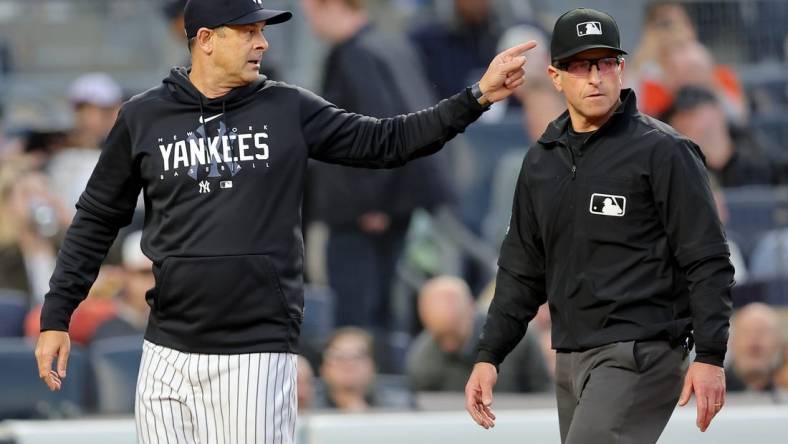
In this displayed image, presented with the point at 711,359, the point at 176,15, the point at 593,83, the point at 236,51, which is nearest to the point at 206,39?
the point at 236,51

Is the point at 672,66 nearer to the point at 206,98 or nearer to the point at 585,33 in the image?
the point at 585,33

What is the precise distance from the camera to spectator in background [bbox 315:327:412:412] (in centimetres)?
805

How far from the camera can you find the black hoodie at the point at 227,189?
14.6 feet

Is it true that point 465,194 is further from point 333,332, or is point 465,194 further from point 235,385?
point 235,385

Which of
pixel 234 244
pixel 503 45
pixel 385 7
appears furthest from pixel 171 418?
pixel 385 7

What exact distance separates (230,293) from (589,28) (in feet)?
4.42

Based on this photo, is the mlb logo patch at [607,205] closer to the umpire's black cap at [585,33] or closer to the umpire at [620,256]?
the umpire at [620,256]

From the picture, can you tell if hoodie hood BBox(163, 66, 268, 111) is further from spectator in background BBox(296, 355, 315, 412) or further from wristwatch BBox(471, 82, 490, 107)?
spectator in background BBox(296, 355, 315, 412)

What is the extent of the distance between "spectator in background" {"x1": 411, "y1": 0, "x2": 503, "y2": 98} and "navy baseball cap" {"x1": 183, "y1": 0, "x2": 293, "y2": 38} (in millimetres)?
5857

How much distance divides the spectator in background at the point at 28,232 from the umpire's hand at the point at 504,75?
551 cm

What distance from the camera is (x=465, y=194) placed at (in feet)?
33.1

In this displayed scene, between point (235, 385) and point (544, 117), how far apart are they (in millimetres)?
5625

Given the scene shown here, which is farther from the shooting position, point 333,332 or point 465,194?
point 465,194

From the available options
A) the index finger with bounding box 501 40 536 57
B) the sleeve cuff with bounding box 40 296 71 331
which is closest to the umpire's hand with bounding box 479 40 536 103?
the index finger with bounding box 501 40 536 57
